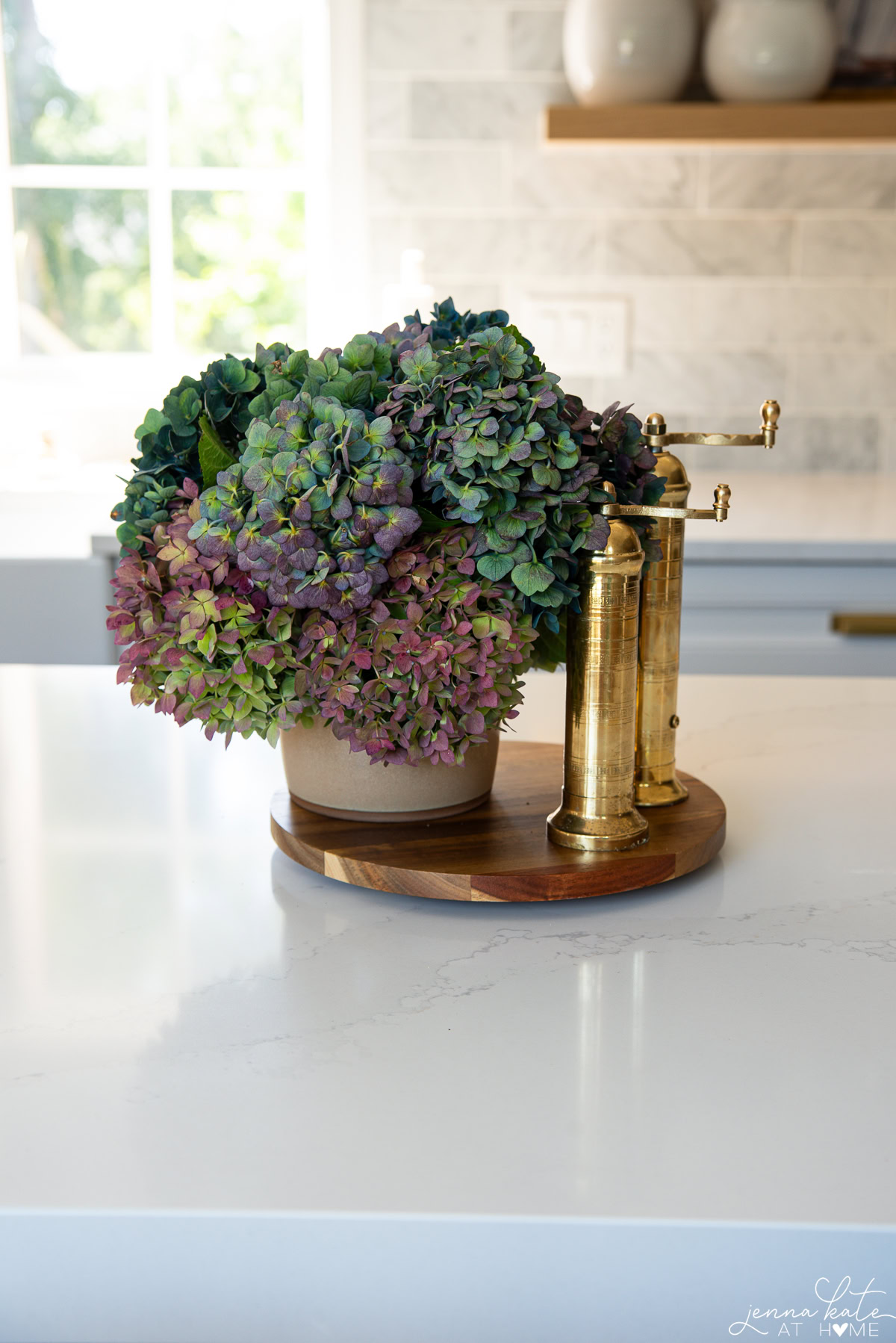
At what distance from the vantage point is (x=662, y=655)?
2.63 ft

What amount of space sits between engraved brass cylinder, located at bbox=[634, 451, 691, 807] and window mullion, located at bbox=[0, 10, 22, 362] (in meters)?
2.22

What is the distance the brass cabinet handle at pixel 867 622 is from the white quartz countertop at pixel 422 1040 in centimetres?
105

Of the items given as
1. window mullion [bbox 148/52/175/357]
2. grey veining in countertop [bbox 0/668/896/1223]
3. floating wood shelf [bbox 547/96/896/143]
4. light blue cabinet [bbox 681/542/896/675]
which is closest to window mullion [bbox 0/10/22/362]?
window mullion [bbox 148/52/175/357]

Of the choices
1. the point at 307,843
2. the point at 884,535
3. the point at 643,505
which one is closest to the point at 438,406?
the point at 643,505

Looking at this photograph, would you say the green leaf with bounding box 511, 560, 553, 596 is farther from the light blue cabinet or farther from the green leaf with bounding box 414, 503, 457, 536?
the light blue cabinet

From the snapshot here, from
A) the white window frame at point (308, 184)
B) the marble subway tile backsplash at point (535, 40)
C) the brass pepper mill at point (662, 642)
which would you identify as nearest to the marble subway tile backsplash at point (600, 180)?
the marble subway tile backsplash at point (535, 40)

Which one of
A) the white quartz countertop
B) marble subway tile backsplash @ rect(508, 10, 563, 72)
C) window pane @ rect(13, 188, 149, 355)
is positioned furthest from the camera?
window pane @ rect(13, 188, 149, 355)

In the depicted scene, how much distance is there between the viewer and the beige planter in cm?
76

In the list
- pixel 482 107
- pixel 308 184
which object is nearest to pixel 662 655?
pixel 482 107

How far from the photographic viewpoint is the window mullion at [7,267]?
8.58ft

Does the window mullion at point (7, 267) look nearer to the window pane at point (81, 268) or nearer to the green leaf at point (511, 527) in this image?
the window pane at point (81, 268)

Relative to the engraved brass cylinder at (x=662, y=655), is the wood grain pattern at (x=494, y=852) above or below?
below

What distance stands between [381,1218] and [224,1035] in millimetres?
149

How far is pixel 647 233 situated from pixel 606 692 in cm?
201
